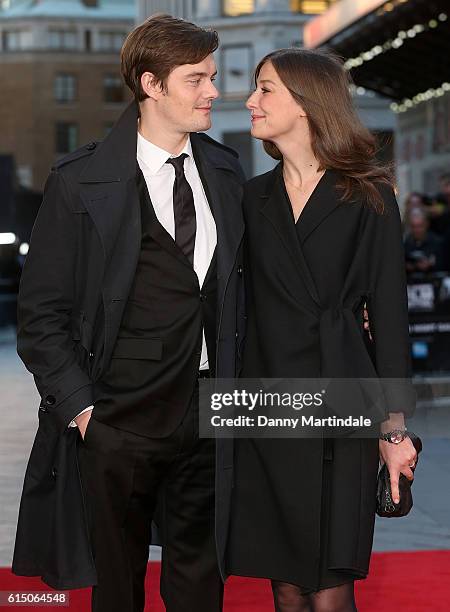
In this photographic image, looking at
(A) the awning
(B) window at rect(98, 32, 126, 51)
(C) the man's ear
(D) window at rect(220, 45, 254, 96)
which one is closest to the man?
(C) the man's ear

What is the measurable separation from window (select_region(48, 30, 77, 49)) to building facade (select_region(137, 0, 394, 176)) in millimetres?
36726

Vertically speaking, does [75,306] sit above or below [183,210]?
below

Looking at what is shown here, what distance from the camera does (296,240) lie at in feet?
12.7

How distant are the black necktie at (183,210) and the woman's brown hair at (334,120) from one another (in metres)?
0.39

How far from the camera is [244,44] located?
5394 cm

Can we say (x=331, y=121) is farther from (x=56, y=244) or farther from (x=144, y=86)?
(x=56, y=244)

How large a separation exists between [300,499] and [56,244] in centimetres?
100

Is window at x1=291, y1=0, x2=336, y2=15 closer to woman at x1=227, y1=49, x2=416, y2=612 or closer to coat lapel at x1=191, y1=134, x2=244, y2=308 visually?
coat lapel at x1=191, y1=134, x2=244, y2=308

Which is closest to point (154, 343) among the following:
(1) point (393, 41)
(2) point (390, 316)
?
(2) point (390, 316)

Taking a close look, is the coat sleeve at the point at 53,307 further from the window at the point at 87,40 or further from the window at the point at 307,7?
the window at the point at 87,40

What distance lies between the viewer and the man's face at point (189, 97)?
395 centimetres

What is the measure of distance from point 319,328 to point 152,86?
864 mm

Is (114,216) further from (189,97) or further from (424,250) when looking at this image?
(424,250)

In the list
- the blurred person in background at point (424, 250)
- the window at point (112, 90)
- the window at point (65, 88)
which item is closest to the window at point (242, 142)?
the window at point (112, 90)
